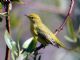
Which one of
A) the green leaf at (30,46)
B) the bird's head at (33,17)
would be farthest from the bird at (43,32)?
the green leaf at (30,46)

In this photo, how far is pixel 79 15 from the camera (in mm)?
2578

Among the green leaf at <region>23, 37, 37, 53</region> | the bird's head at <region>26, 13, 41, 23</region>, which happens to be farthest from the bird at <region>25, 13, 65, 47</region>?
the green leaf at <region>23, 37, 37, 53</region>

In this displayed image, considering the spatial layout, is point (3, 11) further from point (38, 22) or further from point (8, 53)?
point (38, 22)

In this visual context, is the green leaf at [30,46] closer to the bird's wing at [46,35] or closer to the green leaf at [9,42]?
the green leaf at [9,42]

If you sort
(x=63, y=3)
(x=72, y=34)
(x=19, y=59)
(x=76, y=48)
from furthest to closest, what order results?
1. (x=63, y=3)
2. (x=76, y=48)
3. (x=72, y=34)
4. (x=19, y=59)

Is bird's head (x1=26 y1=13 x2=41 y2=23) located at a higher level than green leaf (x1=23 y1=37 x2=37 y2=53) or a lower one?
lower

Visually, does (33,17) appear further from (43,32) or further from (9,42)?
(9,42)

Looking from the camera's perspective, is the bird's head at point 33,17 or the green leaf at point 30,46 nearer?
the green leaf at point 30,46

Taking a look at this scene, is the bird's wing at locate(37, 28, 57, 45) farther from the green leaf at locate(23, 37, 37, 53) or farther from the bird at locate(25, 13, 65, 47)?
the green leaf at locate(23, 37, 37, 53)

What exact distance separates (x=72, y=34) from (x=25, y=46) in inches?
22.4

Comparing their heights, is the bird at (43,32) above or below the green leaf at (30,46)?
below

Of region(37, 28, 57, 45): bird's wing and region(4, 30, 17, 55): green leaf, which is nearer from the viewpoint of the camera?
region(4, 30, 17, 55): green leaf

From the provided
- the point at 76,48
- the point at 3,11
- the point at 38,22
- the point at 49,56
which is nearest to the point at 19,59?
the point at 3,11

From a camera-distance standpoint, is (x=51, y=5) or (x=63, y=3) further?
(x=51, y=5)
